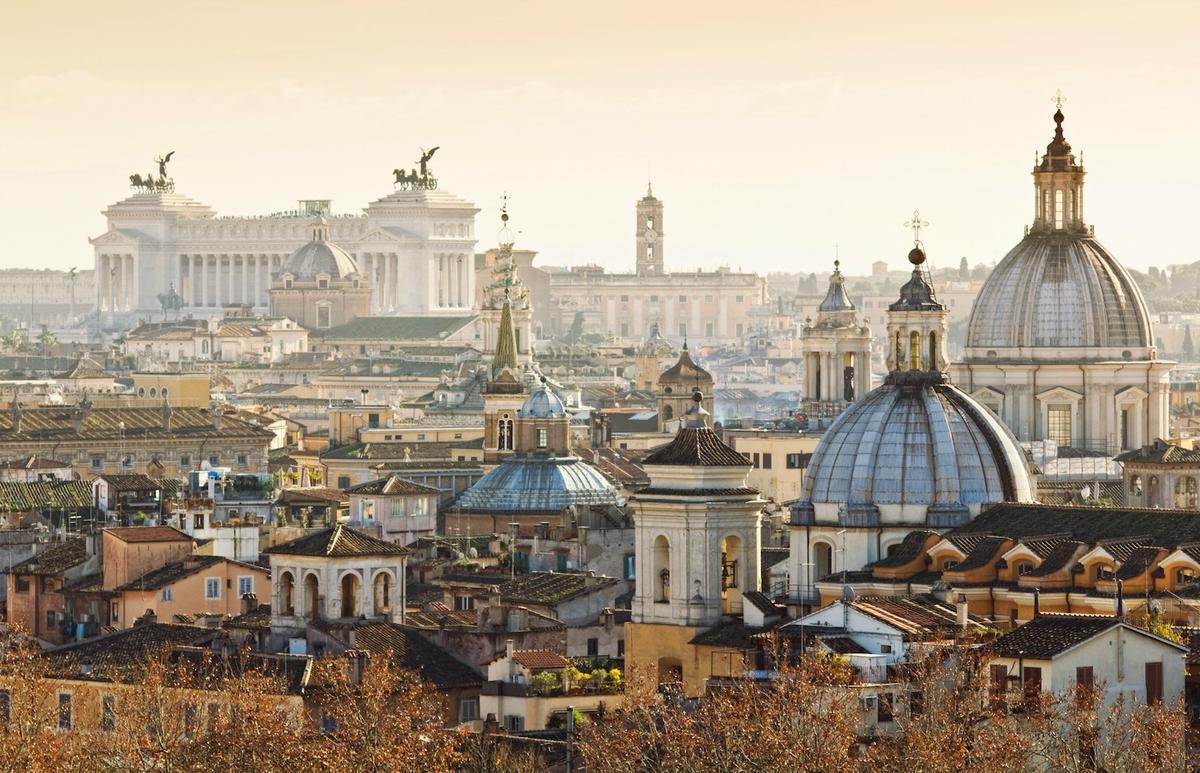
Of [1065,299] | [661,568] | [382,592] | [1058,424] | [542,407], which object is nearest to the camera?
[661,568]

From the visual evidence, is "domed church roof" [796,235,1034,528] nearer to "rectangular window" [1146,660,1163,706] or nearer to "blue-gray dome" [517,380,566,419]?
"rectangular window" [1146,660,1163,706]

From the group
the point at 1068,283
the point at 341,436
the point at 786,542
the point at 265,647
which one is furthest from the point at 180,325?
the point at 265,647

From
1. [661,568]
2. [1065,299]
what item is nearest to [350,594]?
[661,568]

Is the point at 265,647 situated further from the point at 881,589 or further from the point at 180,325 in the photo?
the point at 180,325

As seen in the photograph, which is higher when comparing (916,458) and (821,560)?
(916,458)

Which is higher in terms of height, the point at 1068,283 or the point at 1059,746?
the point at 1068,283

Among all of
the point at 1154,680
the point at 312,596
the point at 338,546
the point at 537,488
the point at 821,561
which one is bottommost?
the point at 1154,680

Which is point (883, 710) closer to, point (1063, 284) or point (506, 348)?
point (1063, 284)

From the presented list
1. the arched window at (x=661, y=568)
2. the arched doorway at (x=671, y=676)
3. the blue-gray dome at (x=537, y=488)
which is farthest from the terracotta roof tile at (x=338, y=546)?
the blue-gray dome at (x=537, y=488)
